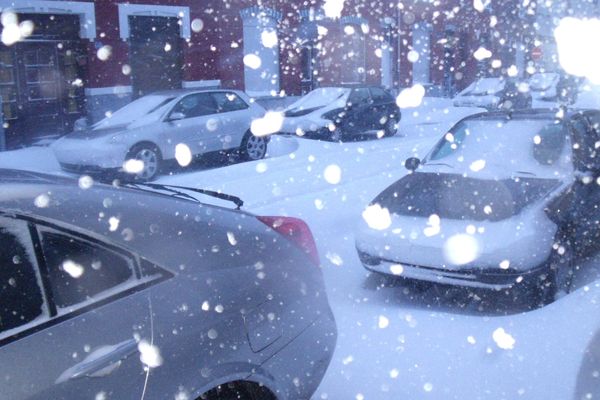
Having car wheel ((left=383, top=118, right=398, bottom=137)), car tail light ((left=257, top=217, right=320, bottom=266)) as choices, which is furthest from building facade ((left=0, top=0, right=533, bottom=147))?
car tail light ((left=257, top=217, right=320, bottom=266))

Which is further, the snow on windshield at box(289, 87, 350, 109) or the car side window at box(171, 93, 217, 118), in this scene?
the snow on windshield at box(289, 87, 350, 109)

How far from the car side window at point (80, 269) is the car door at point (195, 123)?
32.9 feet

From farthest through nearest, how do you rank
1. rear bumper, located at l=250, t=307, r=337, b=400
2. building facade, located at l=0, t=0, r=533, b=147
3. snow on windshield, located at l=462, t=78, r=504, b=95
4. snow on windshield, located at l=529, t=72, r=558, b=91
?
snow on windshield, located at l=529, t=72, r=558, b=91, snow on windshield, located at l=462, t=78, r=504, b=95, building facade, located at l=0, t=0, r=533, b=147, rear bumper, located at l=250, t=307, r=337, b=400

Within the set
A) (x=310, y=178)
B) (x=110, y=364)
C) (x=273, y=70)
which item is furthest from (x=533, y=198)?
(x=273, y=70)

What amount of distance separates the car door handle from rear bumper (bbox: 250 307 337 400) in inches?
23.2

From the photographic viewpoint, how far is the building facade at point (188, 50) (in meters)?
15.7

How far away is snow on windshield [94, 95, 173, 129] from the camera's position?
12.2 meters

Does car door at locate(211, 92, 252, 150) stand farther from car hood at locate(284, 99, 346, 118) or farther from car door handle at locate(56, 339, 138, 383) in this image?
car door handle at locate(56, 339, 138, 383)

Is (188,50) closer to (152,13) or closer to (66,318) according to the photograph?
(152,13)

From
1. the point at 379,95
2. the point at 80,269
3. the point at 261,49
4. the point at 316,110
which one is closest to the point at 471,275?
the point at 80,269

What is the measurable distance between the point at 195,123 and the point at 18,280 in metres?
10.8

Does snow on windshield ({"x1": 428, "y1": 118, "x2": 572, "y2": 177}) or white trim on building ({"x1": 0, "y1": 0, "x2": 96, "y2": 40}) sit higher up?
white trim on building ({"x1": 0, "y1": 0, "x2": 96, "y2": 40})

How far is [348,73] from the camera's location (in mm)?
25703

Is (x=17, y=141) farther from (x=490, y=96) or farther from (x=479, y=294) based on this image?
(x=490, y=96)
